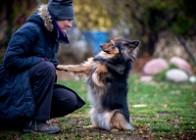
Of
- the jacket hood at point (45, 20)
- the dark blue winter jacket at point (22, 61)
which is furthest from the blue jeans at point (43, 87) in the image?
the jacket hood at point (45, 20)

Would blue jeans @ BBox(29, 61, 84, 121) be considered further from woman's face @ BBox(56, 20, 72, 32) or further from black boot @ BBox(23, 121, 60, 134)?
woman's face @ BBox(56, 20, 72, 32)

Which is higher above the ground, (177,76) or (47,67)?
(47,67)

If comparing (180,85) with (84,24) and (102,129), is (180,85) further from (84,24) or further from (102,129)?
(102,129)

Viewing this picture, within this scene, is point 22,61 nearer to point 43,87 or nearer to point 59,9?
point 43,87

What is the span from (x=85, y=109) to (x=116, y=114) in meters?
2.43

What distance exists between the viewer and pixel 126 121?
6.23 m

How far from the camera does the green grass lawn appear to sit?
5762mm

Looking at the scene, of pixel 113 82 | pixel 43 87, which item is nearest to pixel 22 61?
pixel 43 87

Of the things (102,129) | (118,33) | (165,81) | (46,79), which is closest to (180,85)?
(165,81)

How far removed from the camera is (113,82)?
20.2 feet

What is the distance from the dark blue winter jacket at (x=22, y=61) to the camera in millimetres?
5453

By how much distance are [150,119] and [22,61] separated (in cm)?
271

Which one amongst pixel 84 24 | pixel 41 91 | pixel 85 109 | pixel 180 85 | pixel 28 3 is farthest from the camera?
pixel 84 24

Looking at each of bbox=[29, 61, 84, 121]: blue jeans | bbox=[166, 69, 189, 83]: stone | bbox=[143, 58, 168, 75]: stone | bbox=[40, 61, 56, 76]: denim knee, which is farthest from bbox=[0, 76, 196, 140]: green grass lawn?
bbox=[143, 58, 168, 75]: stone
